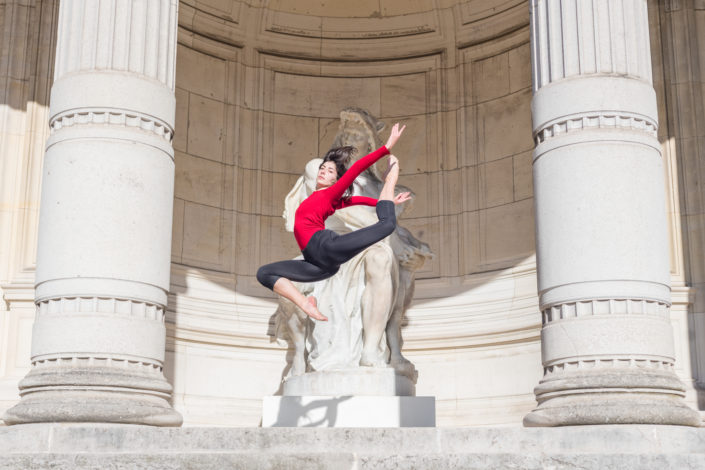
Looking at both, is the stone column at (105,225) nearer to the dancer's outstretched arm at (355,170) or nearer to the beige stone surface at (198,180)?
the dancer's outstretched arm at (355,170)

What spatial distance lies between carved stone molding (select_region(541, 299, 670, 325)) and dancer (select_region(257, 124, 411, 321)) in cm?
245

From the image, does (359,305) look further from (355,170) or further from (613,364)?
(355,170)

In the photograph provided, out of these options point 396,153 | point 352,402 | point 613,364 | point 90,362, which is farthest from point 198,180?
point 613,364

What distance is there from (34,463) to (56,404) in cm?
A: 177

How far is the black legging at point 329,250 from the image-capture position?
7281mm

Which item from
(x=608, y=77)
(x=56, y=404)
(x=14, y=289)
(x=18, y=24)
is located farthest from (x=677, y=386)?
(x=18, y=24)

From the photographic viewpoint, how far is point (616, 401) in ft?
28.3

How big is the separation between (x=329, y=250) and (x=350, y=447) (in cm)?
150

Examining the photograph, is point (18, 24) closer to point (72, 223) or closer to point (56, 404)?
point (72, 223)

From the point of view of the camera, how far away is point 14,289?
1232cm

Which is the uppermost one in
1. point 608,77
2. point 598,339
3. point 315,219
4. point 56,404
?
point 608,77

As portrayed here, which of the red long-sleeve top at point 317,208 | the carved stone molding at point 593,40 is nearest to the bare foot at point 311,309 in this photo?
the red long-sleeve top at point 317,208

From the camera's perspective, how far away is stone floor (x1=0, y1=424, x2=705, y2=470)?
695 centimetres

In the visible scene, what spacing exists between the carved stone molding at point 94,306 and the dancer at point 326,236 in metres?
2.01
